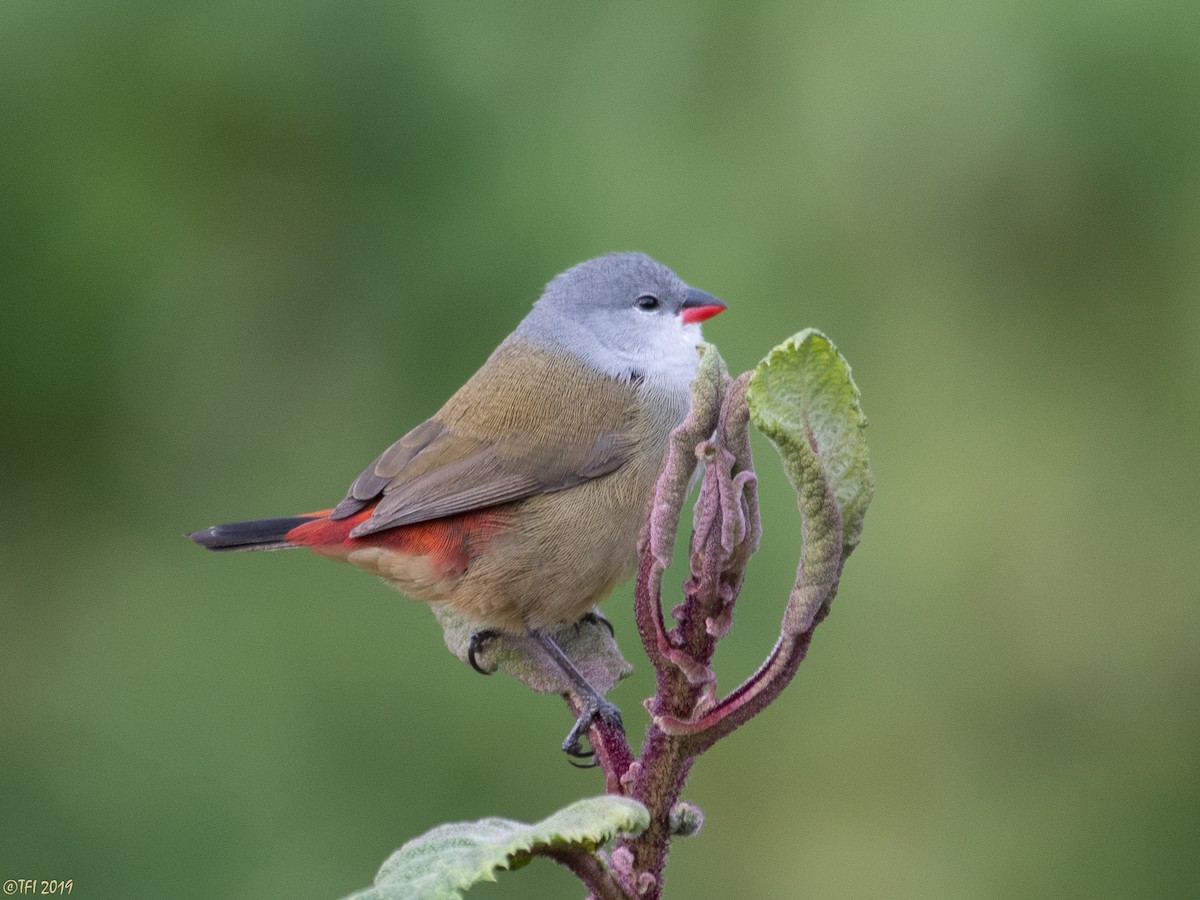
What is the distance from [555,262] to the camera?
13.8ft

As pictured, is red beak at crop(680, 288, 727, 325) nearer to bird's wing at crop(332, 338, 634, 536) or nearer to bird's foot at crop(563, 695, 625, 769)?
bird's wing at crop(332, 338, 634, 536)

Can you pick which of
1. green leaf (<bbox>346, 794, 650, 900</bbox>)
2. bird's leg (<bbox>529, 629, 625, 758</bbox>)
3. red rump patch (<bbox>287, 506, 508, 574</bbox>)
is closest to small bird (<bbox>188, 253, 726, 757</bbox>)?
red rump patch (<bbox>287, 506, 508, 574</bbox>)

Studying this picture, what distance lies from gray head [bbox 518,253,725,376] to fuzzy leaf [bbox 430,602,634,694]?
795mm

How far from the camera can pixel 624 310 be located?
3721 millimetres

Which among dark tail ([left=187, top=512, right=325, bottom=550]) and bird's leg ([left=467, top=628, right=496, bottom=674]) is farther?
dark tail ([left=187, top=512, right=325, bottom=550])

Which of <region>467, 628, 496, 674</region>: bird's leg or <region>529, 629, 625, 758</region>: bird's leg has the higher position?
<region>529, 629, 625, 758</region>: bird's leg

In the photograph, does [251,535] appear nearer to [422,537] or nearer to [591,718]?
[422,537]

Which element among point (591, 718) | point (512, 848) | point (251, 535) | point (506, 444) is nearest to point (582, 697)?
point (591, 718)

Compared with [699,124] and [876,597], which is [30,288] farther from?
[876,597]

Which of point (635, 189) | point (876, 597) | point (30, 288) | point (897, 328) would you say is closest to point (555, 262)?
point (635, 189)

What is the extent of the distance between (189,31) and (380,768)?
90.0 inches

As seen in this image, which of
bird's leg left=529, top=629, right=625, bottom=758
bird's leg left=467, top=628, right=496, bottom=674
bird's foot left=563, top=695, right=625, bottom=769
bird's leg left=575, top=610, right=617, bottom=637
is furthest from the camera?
bird's leg left=575, top=610, right=617, bottom=637

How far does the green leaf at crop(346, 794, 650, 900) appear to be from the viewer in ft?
4.12

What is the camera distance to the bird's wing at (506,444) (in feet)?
10.4
